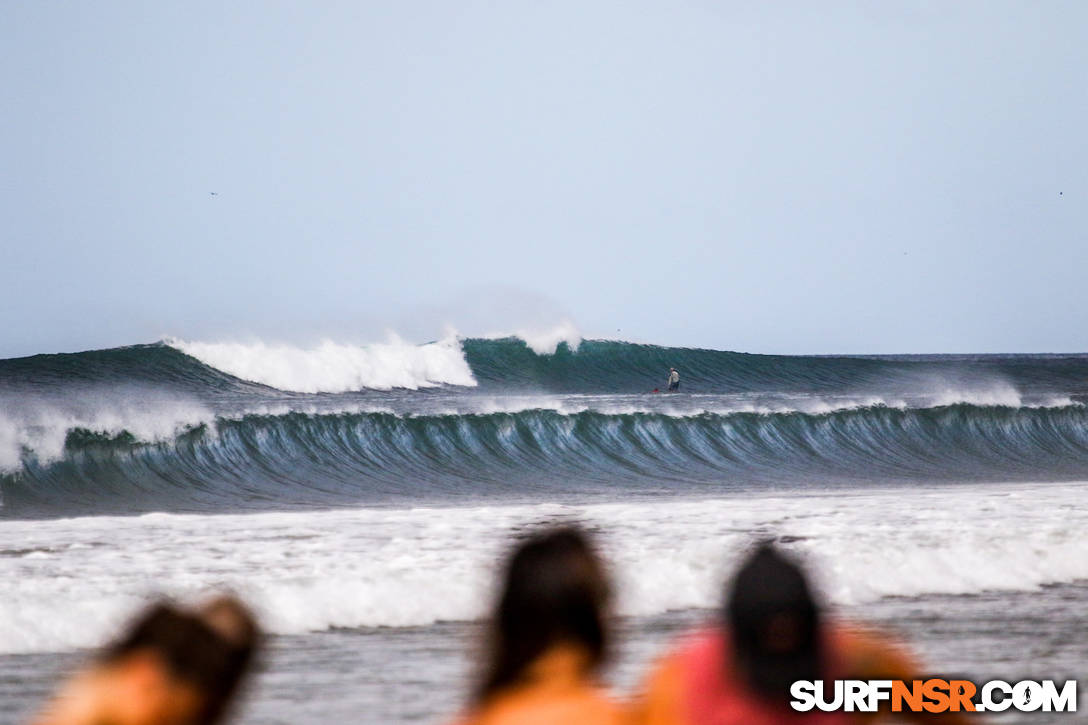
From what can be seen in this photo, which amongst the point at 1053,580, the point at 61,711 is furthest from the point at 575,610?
the point at 1053,580

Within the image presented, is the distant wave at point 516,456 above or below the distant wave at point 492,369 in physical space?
below

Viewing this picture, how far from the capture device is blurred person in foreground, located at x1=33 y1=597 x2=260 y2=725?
141 cm

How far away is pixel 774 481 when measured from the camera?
16.7 meters

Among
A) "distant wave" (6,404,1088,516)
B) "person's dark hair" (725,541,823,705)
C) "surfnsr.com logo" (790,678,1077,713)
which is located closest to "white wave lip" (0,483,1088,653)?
"distant wave" (6,404,1088,516)

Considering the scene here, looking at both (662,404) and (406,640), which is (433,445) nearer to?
(662,404)

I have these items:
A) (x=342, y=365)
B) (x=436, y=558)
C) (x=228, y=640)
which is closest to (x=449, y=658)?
(x=436, y=558)

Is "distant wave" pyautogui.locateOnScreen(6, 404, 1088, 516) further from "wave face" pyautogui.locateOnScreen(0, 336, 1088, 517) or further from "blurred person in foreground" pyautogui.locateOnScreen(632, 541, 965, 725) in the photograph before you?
"blurred person in foreground" pyautogui.locateOnScreen(632, 541, 965, 725)

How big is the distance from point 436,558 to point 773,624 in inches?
245

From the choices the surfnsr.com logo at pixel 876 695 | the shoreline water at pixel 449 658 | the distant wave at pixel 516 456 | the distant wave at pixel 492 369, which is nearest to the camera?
the surfnsr.com logo at pixel 876 695

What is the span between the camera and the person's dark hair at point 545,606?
4.85ft

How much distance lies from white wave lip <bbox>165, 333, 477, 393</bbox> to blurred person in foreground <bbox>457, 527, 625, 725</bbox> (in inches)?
1092

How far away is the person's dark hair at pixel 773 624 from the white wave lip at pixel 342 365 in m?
27.8

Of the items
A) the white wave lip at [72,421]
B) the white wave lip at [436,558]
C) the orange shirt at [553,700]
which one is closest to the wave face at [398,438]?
the white wave lip at [72,421]

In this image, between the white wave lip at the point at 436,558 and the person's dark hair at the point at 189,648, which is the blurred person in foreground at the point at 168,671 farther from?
the white wave lip at the point at 436,558
